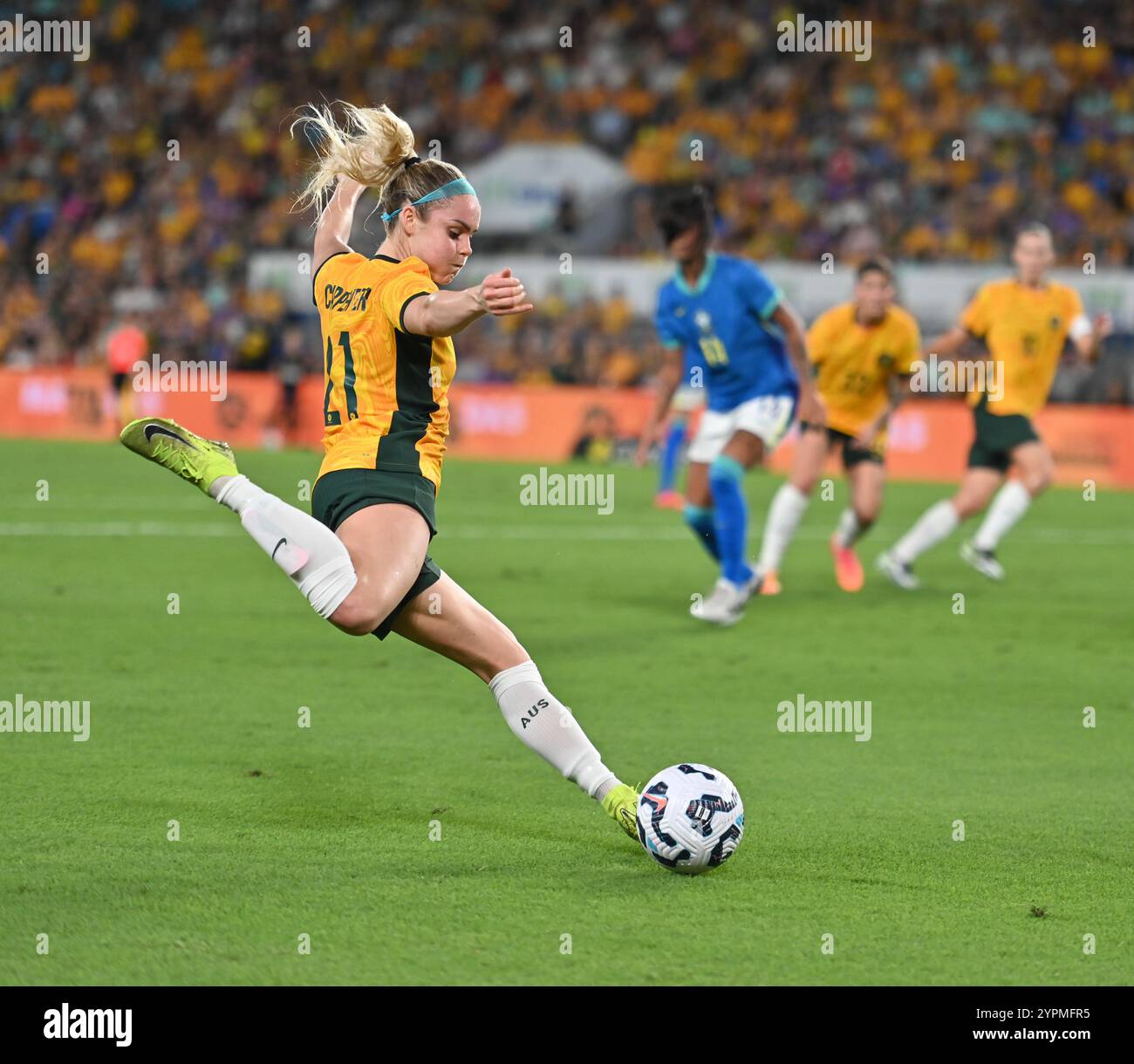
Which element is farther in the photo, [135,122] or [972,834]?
[135,122]

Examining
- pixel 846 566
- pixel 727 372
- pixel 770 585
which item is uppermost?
pixel 727 372

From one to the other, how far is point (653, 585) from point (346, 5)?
24.9m

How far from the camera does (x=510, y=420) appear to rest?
25.0 meters

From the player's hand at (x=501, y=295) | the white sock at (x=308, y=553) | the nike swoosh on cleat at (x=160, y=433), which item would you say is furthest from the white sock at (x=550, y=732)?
the player's hand at (x=501, y=295)

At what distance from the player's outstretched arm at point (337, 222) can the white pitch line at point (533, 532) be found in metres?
8.65

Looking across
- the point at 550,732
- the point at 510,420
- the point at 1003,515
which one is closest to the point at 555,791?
the point at 550,732

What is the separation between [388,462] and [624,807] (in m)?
1.24

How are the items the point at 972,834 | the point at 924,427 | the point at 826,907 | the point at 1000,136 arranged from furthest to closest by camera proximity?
the point at 1000,136, the point at 924,427, the point at 972,834, the point at 826,907

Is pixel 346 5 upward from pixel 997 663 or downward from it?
upward

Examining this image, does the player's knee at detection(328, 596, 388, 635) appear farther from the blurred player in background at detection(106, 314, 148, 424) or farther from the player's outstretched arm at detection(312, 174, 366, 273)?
the blurred player in background at detection(106, 314, 148, 424)

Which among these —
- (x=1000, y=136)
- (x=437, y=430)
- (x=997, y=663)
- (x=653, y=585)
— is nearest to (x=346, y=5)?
(x=1000, y=136)

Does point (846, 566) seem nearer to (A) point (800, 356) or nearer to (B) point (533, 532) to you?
(A) point (800, 356)
